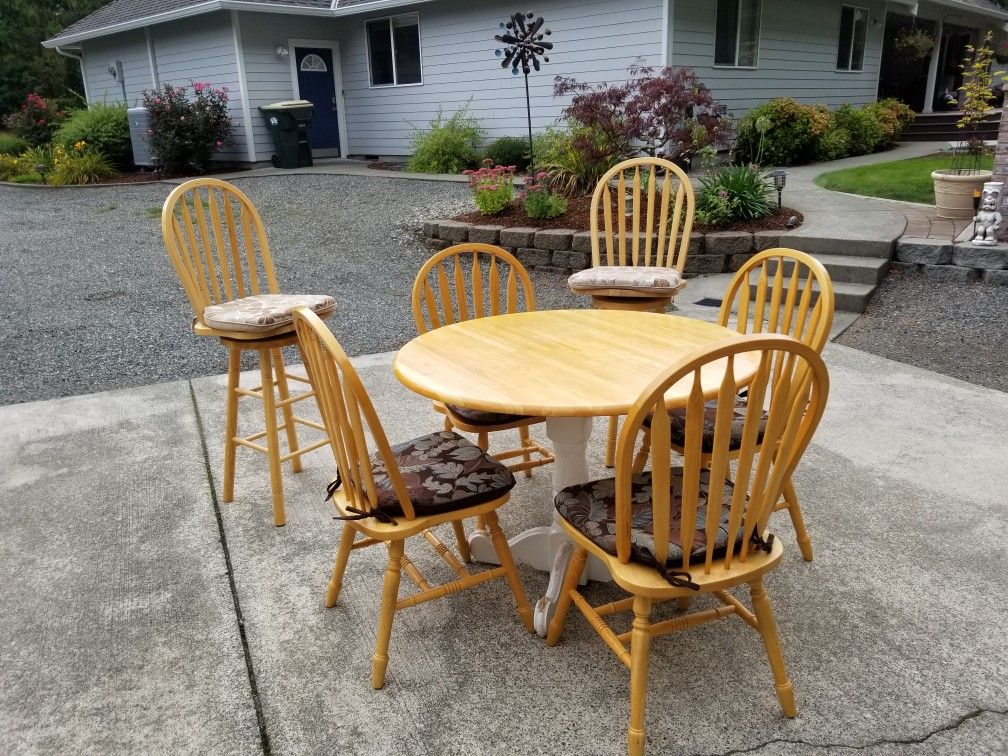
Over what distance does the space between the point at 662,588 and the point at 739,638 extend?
608mm

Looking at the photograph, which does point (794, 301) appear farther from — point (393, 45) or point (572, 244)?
point (393, 45)

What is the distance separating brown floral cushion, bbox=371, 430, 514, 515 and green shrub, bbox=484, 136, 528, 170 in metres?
8.97

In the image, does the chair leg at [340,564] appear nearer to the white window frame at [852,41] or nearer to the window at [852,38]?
the white window frame at [852,41]

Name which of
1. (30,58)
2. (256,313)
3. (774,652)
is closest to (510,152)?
(256,313)

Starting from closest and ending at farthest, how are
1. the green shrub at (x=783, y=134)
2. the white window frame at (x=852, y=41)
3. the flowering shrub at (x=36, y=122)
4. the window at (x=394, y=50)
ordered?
the green shrub at (x=783, y=134) < the window at (x=394, y=50) < the white window frame at (x=852, y=41) < the flowering shrub at (x=36, y=122)

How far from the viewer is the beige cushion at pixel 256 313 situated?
246 cm

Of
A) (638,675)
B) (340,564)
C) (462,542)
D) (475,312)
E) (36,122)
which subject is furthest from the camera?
(36,122)

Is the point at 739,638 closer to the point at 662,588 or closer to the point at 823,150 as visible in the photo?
the point at 662,588

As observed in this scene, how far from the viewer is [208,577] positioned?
2.29 m

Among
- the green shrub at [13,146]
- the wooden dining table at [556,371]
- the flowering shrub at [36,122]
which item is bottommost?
the wooden dining table at [556,371]

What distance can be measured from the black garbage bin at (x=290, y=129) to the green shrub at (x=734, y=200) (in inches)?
315

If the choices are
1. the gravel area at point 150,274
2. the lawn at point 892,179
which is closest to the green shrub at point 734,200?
the gravel area at point 150,274

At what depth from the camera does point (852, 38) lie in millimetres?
12750

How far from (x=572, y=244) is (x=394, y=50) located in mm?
7929
